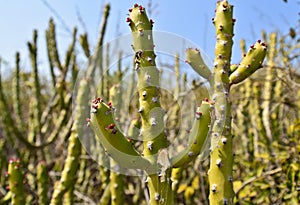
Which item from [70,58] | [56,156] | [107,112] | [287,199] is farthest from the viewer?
[56,156]

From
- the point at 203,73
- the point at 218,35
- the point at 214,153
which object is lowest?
the point at 214,153

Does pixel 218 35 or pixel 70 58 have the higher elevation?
pixel 70 58

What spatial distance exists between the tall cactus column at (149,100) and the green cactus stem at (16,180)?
1.24m

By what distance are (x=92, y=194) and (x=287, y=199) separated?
2719 mm

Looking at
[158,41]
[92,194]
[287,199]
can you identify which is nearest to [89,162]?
[92,194]

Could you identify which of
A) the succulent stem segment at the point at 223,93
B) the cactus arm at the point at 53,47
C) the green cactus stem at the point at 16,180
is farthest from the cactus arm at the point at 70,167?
the cactus arm at the point at 53,47

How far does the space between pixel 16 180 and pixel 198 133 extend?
1465 millimetres

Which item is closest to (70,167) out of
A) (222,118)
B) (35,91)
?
(222,118)

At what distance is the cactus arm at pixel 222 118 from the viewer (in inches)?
51.9

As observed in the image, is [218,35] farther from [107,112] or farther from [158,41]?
[107,112]

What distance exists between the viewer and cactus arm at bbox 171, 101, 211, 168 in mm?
1328

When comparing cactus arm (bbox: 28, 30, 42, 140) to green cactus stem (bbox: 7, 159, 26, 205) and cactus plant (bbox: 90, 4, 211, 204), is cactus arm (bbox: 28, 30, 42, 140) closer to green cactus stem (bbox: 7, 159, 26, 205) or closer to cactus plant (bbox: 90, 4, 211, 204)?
green cactus stem (bbox: 7, 159, 26, 205)

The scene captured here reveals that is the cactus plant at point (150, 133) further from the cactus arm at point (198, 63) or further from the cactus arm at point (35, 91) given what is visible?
the cactus arm at point (35, 91)

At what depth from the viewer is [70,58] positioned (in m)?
4.80
